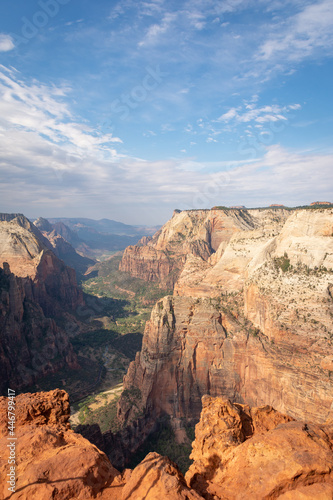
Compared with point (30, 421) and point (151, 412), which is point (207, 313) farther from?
point (30, 421)

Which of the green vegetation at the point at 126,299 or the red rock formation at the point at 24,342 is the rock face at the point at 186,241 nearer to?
the green vegetation at the point at 126,299

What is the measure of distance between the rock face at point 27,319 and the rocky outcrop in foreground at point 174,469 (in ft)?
177

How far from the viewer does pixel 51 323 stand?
7938 centimetres

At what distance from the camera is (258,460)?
14.3 metres

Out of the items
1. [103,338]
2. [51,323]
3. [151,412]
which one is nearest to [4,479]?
[151,412]

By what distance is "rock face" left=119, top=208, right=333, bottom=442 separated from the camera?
1618 inches

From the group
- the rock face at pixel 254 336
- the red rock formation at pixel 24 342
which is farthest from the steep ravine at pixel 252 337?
the red rock formation at pixel 24 342

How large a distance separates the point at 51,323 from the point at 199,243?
3883 inches

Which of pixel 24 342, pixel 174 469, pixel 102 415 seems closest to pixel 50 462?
pixel 174 469

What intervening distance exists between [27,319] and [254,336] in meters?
63.0

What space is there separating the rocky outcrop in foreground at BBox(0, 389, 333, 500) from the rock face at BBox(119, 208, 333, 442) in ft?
Answer: 91.8

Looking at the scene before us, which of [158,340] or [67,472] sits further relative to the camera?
[158,340]

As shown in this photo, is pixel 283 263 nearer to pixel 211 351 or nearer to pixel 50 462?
pixel 211 351

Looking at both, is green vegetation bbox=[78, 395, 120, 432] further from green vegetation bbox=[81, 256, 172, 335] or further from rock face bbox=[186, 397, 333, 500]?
green vegetation bbox=[81, 256, 172, 335]
